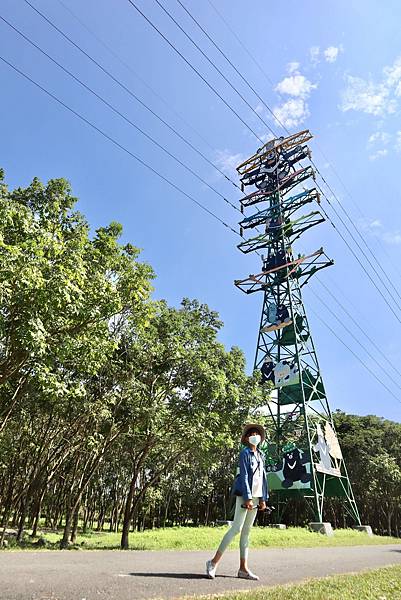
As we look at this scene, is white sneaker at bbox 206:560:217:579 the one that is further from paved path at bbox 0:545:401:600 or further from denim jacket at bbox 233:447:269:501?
denim jacket at bbox 233:447:269:501

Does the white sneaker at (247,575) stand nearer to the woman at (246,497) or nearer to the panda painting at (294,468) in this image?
the woman at (246,497)

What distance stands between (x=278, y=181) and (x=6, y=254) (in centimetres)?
2474

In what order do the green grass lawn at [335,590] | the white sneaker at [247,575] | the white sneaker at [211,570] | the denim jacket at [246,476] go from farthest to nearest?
the white sneaker at [247,575], the white sneaker at [211,570], the denim jacket at [246,476], the green grass lawn at [335,590]

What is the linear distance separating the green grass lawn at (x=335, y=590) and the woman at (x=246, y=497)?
0.62 meters

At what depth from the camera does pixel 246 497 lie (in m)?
5.25

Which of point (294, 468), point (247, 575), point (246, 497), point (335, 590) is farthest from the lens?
point (294, 468)

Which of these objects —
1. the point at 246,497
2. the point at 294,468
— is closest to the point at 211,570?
the point at 246,497

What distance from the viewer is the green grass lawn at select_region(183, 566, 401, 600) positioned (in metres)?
4.40

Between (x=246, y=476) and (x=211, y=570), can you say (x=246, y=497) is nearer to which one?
(x=246, y=476)

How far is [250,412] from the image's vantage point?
17.9 metres

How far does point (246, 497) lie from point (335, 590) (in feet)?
4.78

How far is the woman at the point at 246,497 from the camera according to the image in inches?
208

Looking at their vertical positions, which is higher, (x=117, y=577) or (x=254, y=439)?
(x=254, y=439)

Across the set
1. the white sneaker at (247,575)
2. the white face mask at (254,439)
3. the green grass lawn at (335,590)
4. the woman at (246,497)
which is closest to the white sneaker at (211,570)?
the woman at (246,497)
